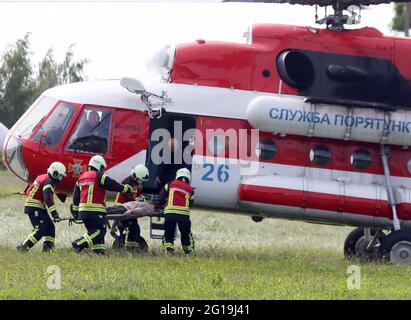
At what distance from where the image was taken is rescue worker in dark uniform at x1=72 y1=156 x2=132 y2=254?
16500 millimetres

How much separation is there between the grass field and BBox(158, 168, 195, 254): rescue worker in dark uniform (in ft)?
1.19

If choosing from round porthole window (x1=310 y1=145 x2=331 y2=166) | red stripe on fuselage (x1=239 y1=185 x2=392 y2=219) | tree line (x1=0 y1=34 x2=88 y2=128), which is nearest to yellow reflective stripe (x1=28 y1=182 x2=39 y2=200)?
red stripe on fuselage (x1=239 y1=185 x2=392 y2=219)

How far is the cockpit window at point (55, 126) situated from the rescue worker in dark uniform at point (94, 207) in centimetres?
105

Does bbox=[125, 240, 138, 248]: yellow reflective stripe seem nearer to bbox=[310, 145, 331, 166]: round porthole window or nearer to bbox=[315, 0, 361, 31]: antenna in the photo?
bbox=[310, 145, 331, 166]: round porthole window

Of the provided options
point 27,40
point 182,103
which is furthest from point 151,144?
point 27,40

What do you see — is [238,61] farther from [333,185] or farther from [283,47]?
[333,185]

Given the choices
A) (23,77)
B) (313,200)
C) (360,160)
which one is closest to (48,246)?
(313,200)

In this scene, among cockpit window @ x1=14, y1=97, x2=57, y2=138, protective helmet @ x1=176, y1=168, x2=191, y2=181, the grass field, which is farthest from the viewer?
cockpit window @ x1=14, y1=97, x2=57, y2=138

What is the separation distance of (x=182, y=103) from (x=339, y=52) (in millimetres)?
2760

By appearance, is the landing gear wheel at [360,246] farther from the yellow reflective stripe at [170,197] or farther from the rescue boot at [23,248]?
the rescue boot at [23,248]

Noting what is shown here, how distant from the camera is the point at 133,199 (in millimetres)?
17484

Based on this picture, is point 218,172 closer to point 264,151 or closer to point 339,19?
point 264,151

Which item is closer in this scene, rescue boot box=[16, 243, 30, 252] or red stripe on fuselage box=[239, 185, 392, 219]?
rescue boot box=[16, 243, 30, 252]

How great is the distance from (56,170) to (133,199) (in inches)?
56.4
